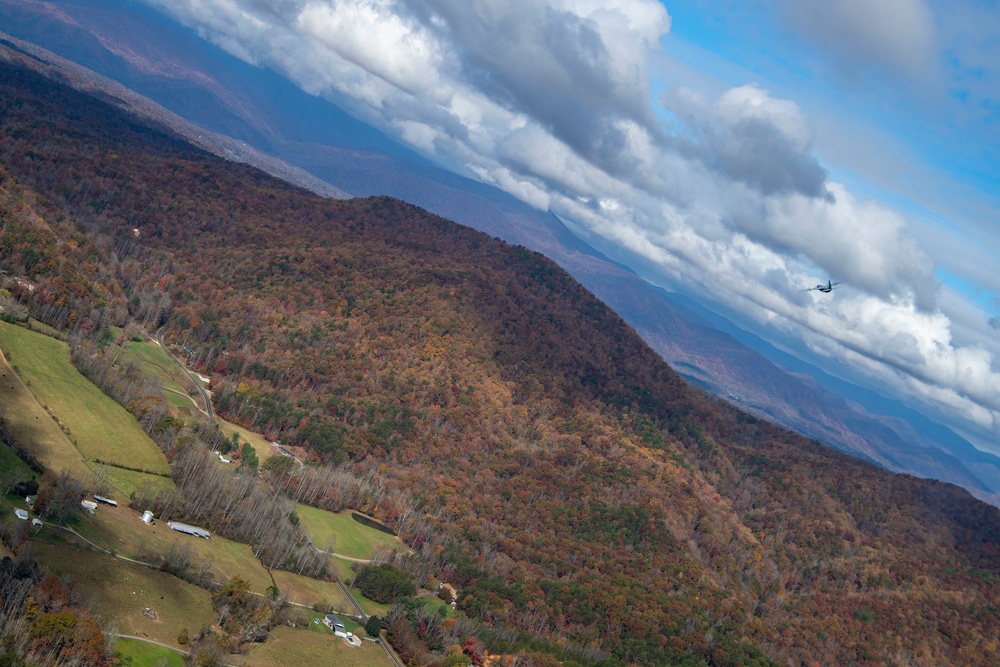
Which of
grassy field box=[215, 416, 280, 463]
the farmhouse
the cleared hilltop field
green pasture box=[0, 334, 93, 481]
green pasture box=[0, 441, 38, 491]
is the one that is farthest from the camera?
grassy field box=[215, 416, 280, 463]

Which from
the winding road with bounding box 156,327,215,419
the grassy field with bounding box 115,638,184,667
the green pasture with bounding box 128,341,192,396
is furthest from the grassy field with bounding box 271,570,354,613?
the green pasture with bounding box 128,341,192,396

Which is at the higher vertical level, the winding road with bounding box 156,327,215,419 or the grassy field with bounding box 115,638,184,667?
the grassy field with bounding box 115,638,184,667

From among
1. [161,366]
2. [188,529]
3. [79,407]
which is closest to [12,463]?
[188,529]

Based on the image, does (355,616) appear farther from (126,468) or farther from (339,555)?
(126,468)

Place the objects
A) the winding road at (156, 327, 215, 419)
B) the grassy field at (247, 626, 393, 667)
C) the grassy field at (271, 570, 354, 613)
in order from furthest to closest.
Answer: the winding road at (156, 327, 215, 419), the grassy field at (271, 570, 354, 613), the grassy field at (247, 626, 393, 667)

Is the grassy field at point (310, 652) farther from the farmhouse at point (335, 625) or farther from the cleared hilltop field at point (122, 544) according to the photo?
the farmhouse at point (335, 625)

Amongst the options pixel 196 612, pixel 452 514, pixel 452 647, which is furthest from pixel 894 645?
pixel 196 612

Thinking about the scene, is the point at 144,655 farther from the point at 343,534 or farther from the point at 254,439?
the point at 254,439

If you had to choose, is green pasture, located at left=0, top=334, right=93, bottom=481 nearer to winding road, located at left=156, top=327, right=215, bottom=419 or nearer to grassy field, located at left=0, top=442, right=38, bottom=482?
grassy field, located at left=0, top=442, right=38, bottom=482
